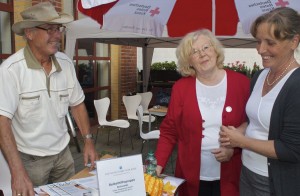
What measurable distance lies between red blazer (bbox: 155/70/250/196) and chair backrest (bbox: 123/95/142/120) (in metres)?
4.93

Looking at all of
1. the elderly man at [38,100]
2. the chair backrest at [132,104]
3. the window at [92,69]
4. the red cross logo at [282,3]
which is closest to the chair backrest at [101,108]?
the chair backrest at [132,104]

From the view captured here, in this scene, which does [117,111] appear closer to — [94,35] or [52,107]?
[94,35]

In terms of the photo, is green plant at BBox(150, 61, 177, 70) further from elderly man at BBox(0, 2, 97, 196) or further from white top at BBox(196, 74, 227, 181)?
white top at BBox(196, 74, 227, 181)

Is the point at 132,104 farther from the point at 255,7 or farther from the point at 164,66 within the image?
the point at 255,7

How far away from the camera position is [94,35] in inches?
240

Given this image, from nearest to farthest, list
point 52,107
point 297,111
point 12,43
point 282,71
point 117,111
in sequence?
point 297,111 < point 282,71 < point 52,107 < point 12,43 < point 117,111

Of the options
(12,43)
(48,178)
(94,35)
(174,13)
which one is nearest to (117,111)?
(94,35)

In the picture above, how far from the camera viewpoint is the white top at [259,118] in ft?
5.57

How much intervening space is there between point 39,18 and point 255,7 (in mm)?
1529

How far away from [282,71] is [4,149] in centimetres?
168

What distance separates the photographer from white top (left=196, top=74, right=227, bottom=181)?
215 centimetres

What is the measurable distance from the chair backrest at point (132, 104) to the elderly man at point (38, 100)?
471 centimetres

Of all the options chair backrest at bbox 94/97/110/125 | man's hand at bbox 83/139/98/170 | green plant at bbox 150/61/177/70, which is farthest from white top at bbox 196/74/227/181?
green plant at bbox 150/61/177/70

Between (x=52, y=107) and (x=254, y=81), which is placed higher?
(x=254, y=81)
